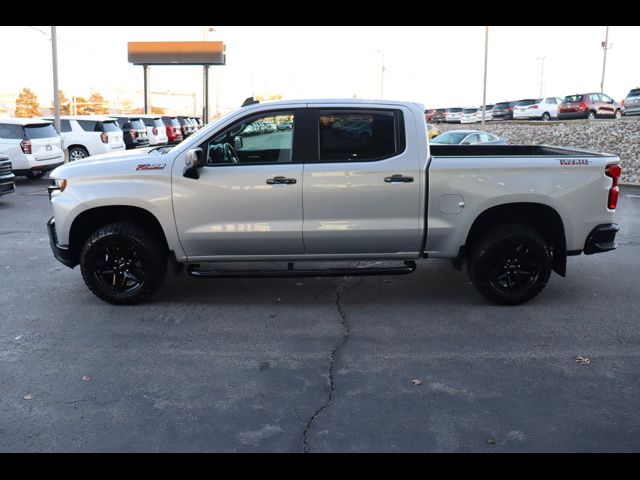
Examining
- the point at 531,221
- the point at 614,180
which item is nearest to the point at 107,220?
the point at 531,221

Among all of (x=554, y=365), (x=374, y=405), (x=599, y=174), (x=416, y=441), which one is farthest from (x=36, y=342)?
(x=599, y=174)

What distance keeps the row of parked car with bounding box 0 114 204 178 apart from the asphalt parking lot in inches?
186

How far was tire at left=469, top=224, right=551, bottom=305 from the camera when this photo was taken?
6.09 m

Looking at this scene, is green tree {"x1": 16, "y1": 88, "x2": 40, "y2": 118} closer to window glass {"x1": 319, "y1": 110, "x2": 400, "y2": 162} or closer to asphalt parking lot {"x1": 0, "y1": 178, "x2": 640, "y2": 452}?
asphalt parking lot {"x1": 0, "y1": 178, "x2": 640, "y2": 452}

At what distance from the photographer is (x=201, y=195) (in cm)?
598

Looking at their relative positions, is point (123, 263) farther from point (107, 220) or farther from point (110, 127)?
point (110, 127)

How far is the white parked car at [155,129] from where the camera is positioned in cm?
2517

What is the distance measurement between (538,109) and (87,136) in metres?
27.5

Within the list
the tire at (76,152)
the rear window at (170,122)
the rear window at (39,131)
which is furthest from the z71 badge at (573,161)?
the rear window at (170,122)

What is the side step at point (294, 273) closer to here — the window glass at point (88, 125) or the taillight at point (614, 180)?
the taillight at point (614, 180)

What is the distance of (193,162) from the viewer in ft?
19.1

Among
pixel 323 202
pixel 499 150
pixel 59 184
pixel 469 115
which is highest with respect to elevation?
pixel 469 115

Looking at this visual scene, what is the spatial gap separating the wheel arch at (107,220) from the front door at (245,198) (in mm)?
332
